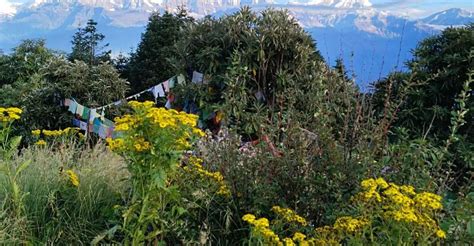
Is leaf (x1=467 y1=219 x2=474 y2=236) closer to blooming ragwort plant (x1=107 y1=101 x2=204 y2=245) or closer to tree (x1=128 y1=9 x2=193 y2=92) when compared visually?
blooming ragwort plant (x1=107 y1=101 x2=204 y2=245)

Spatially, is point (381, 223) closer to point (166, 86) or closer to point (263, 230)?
point (263, 230)

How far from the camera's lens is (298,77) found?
14.4 feet

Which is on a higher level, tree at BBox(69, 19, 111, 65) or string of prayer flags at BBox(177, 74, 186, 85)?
string of prayer flags at BBox(177, 74, 186, 85)

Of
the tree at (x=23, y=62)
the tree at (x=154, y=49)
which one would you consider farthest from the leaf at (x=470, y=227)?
the tree at (x=23, y=62)

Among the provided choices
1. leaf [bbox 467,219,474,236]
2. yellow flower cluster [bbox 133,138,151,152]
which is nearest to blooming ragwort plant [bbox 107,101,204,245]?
yellow flower cluster [bbox 133,138,151,152]

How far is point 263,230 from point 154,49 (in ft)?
27.6

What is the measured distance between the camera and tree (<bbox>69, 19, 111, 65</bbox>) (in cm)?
1174

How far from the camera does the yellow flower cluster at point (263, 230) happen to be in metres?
1.77

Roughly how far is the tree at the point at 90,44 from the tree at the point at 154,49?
1982 millimetres

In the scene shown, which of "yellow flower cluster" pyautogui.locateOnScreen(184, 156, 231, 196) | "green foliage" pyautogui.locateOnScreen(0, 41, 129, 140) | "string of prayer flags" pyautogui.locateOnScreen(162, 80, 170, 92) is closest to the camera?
"yellow flower cluster" pyautogui.locateOnScreen(184, 156, 231, 196)

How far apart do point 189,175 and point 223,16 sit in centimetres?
268

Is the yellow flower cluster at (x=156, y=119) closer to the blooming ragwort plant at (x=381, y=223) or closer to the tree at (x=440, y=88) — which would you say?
the blooming ragwort plant at (x=381, y=223)

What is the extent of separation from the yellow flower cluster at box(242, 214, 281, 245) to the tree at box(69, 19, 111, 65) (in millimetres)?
10400

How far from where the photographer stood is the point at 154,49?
977cm
